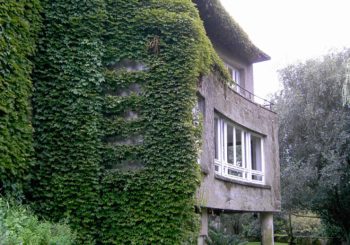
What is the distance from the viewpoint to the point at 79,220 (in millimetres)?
9664

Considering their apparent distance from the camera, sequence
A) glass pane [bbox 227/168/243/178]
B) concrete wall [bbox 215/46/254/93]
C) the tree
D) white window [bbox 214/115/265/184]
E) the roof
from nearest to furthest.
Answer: white window [bbox 214/115/265/184] < the roof < glass pane [bbox 227/168/243/178] < concrete wall [bbox 215/46/254/93] < the tree

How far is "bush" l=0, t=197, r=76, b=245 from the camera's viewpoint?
5877 millimetres

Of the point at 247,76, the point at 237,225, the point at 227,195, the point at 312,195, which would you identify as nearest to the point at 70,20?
the point at 227,195

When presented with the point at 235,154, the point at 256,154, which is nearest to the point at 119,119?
the point at 235,154

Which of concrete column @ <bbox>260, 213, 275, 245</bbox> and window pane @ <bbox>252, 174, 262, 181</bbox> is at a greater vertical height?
window pane @ <bbox>252, 174, 262, 181</bbox>

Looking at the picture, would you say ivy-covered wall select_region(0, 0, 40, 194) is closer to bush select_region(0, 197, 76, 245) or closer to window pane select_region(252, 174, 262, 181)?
bush select_region(0, 197, 76, 245)

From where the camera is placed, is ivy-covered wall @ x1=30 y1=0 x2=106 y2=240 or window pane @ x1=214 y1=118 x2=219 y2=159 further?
window pane @ x1=214 y1=118 x2=219 y2=159

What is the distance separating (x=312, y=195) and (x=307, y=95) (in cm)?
496

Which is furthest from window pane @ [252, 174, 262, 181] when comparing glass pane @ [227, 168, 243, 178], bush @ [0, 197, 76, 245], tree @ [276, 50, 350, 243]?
bush @ [0, 197, 76, 245]

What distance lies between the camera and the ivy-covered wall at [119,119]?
970 centimetres

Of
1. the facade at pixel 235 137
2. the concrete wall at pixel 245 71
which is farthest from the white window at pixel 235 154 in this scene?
the concrete wall at pixel 245 71

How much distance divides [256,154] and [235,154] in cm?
278

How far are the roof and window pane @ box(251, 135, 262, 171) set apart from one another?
3.54 m

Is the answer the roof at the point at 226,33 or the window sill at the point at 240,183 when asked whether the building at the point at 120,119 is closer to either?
the window sill at the point at 240,183
